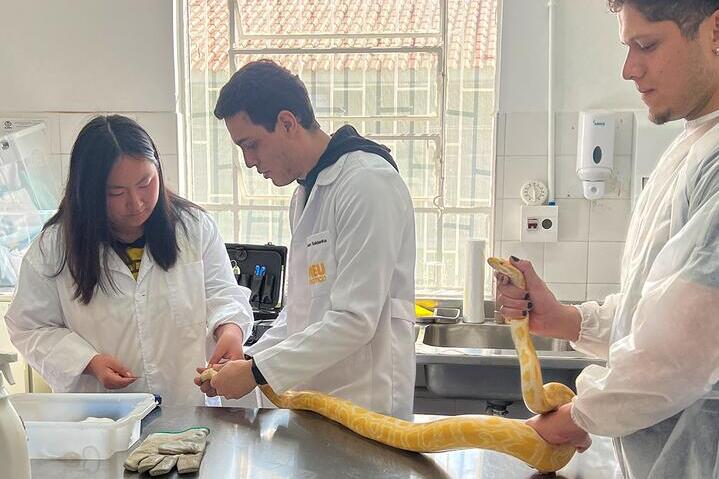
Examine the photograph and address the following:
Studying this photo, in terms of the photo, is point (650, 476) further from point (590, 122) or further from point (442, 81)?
point (442, 81)

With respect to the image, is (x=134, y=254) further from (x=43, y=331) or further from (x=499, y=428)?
(x=499, y=428)

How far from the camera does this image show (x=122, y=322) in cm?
152

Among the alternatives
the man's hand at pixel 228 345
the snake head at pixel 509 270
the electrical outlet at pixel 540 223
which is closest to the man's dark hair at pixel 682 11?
the snake head at pixel 509 270

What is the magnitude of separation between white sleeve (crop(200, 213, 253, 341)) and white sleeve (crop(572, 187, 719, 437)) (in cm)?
97

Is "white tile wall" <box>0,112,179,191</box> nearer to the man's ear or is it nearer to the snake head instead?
the man's ear

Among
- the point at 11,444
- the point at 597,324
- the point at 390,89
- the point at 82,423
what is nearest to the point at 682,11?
the point at 597,324

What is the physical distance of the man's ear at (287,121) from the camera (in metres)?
1.41

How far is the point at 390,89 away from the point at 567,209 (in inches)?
38.8

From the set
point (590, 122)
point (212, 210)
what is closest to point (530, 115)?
point (590, 122)

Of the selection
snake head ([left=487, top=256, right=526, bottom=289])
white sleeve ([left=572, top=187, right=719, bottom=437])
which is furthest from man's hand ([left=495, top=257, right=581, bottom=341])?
white sleeve ([left=572, top=187, right=719, bottom=437])

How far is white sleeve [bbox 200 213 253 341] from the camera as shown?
1.61m

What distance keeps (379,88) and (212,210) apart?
3.38 ft

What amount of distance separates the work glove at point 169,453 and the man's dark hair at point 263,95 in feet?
2.23

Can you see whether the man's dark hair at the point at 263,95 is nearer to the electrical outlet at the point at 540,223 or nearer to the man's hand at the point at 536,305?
the man's hand at the point at 536,305
